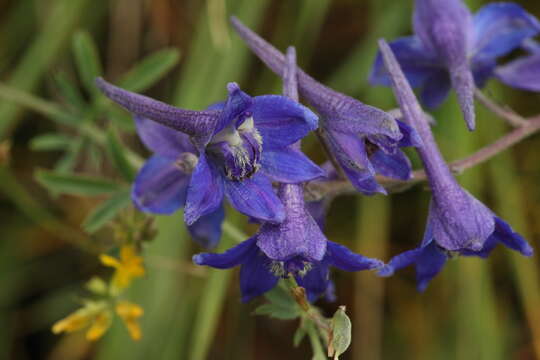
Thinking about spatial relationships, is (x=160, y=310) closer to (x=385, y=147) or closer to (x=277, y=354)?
(x=277, y=354)

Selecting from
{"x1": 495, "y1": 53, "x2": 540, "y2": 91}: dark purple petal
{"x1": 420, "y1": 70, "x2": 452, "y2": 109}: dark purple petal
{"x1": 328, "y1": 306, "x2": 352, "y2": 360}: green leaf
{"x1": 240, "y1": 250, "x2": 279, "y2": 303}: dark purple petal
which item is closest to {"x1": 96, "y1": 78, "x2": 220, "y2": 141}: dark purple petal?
{"x1": 240, "y1": 250, "x2": 279, "y2": 303}: dark purple petal

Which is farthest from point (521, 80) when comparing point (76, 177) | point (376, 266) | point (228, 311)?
point (228, 311)

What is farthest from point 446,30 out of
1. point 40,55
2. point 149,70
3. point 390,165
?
point 40,55

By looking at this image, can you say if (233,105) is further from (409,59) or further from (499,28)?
(499,28)

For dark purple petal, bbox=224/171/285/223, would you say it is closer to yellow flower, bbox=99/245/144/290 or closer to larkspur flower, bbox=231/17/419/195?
larkspur flower, bbox=231/17/419/195

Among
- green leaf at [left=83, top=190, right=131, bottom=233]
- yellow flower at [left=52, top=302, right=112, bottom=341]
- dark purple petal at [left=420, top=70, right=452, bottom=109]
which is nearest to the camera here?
yellow flower at [left=52, top=302, right=112, bottom=341]

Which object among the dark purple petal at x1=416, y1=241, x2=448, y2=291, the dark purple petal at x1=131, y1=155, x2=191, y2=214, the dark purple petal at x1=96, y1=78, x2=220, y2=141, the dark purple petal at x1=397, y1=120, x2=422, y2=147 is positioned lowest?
the dark purple petal at x1=416, y1=241, x2=448, y2=291

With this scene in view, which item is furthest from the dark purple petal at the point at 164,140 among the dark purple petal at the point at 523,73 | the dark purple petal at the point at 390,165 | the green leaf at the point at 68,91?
the dark purple petal at the point at 523,73
